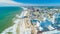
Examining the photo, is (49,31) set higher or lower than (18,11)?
lower

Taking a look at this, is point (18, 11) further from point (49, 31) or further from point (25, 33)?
point (49, 31)

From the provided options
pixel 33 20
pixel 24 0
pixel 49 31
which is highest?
pixel 24 0

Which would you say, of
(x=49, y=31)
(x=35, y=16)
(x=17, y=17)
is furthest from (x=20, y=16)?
(x=49, y=31)

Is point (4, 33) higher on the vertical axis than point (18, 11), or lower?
lower

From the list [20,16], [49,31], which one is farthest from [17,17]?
[49,31]

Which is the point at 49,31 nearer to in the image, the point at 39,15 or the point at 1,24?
the point at 39,15
